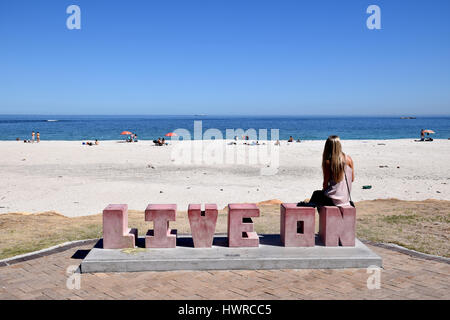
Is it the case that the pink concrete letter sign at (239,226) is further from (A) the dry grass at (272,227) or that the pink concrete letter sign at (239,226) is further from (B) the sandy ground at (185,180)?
(B) the sandy ground at (185,180)

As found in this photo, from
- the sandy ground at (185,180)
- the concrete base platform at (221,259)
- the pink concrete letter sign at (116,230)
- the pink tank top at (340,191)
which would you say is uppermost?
the pink tank top at (340,191)

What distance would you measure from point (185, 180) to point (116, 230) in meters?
12.0

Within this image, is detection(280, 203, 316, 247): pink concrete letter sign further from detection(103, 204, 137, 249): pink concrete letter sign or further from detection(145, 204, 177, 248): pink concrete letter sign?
detection(103, 204, 137, 249): pink concrete letter sign

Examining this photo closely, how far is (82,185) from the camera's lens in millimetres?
17203

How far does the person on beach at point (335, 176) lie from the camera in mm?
6723

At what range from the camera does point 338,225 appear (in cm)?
686

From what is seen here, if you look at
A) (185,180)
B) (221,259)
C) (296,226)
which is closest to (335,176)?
(296,226)

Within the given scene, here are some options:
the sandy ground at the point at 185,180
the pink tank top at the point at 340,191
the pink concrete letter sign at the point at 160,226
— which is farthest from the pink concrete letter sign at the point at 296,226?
the sandy ground at the point at 185,180

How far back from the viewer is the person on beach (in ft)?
22.1

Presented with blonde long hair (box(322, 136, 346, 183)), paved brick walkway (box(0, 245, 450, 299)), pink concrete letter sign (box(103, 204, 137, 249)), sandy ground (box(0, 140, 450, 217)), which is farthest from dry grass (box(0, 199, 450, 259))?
sandy ground (box(0, 140, 450, 217))

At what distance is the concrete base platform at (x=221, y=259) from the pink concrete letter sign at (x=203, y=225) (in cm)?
18
